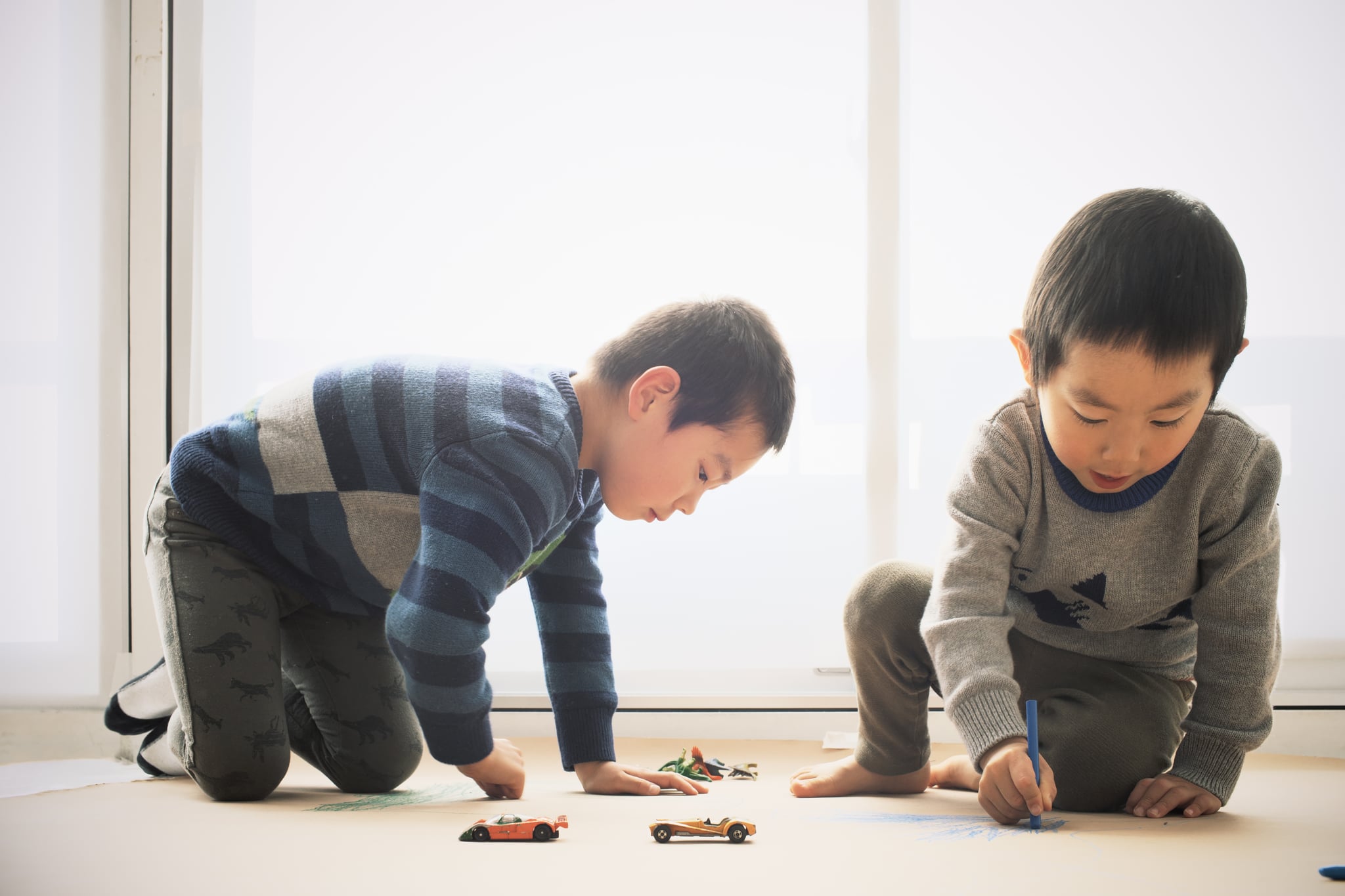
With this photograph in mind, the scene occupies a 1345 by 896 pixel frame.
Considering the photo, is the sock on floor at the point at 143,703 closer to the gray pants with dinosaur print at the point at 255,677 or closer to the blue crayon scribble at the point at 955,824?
the gray pants with dinosaur print at the point at 255,677

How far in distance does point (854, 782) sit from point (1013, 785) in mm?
269

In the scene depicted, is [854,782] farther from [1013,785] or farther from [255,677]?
[255,677]

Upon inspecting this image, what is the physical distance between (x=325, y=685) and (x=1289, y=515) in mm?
1398

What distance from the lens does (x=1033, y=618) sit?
1.06 metres

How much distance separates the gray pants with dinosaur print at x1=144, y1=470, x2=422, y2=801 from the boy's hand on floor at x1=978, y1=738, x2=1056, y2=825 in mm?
674

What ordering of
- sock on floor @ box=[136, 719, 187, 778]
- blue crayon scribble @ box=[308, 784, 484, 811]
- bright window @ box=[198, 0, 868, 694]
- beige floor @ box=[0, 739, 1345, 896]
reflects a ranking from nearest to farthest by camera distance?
beige floor @ box=[0, 739, 1345, 896] → blue crayon scribble @ box=[308, 784, 484, 811] → sock on floor @ box=[136, 719, 187, 778] → bright window @ box=[198, 0, 868, 694]

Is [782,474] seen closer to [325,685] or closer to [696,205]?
[696,205]

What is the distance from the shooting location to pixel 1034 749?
814 mm

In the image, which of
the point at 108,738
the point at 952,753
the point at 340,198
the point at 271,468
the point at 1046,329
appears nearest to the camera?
the point at 1046,329

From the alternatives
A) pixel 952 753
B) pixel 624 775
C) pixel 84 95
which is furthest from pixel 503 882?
pixel 84 95

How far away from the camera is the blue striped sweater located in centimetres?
89

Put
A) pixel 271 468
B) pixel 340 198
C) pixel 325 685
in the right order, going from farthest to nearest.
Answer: pixel 340 198
pixel 325 685
pixel 271 468

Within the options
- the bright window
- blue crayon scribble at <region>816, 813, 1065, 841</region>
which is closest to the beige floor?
blue crayon scribble at <region>816, 813, 1065, 841</region>

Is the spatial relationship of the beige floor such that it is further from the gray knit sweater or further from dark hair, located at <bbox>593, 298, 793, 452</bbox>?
dark hair, located at <bbox>593, 298, 793, 452</bbox>
